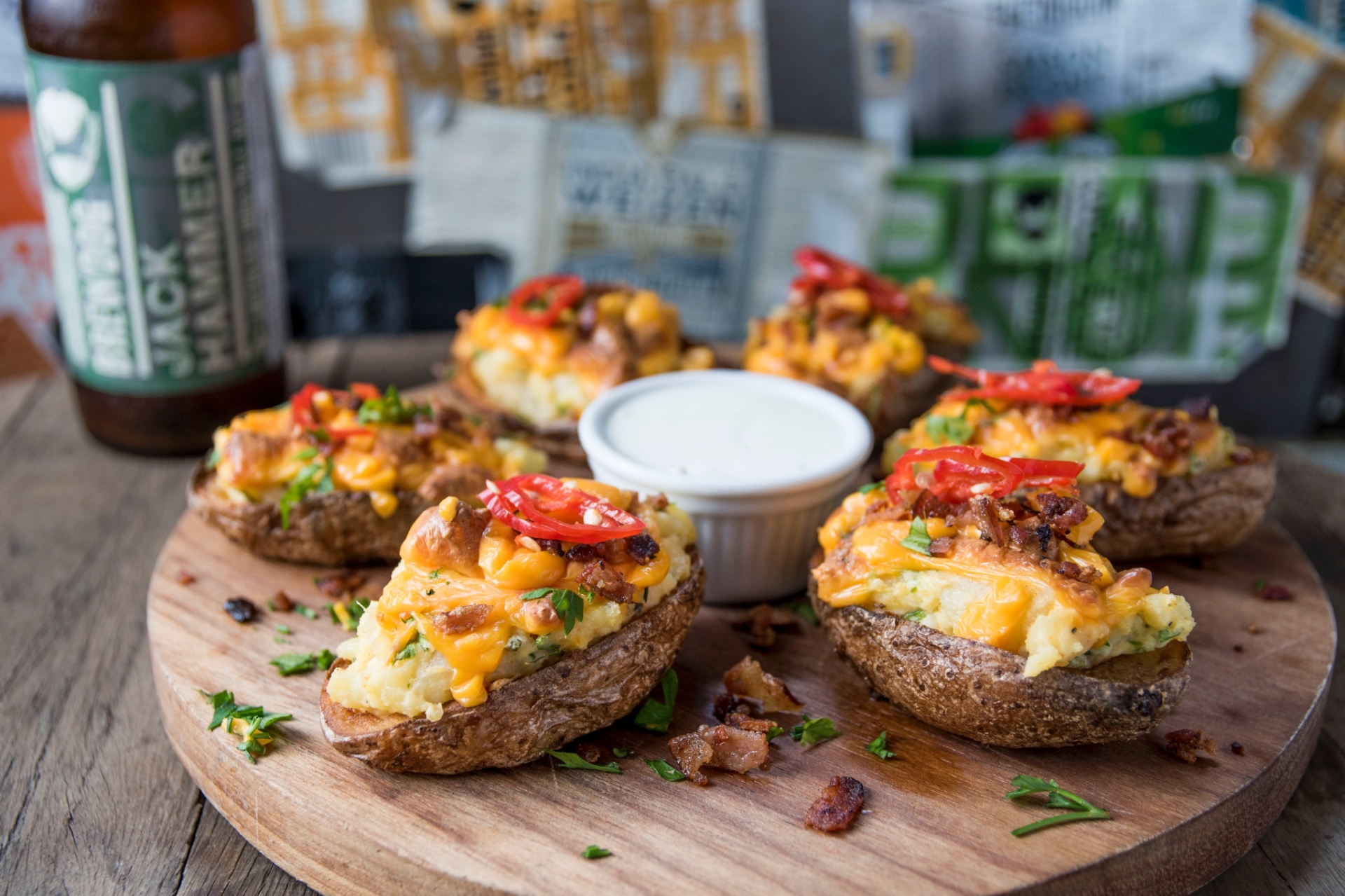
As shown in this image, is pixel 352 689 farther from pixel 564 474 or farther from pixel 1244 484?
pixel 1244 484

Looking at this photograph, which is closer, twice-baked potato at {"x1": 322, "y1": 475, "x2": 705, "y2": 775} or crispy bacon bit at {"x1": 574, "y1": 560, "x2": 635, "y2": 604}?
twice-baked potato at {"x1": 322, "y1": 475, "x2": 705, "y2": 775}

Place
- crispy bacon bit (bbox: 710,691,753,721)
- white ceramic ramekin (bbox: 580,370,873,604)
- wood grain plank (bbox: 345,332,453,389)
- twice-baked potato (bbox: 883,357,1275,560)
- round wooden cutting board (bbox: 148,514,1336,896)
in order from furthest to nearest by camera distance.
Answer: wood grain plank (bbox: 345,332,453,389)
twice-baked potato (bbox: 883,357,1275,560)
white ceramic ramekin (bbox: 580,370,873,604)
crispy bacon bit (bbox: 710,691,753,721)
round wooden cutting board (bbox: 148,514,1336,896)

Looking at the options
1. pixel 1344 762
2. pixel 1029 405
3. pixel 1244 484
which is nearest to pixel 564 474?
pixel 1029 405

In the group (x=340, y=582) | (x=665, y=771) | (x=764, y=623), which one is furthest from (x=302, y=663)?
(x=764, y=623)

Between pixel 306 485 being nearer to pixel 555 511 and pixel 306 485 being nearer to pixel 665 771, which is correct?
pixel 555 511

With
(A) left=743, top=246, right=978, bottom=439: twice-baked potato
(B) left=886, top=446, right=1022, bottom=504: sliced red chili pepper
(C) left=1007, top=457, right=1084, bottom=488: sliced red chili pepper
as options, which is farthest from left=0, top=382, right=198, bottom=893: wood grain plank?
(A) left=743, top=246, right=978, bottom=439: twice-baked potato

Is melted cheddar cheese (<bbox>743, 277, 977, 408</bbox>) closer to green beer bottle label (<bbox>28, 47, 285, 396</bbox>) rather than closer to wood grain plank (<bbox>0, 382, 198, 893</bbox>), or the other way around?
green beer bottle label (<bbox>28, 47, 285, 396</bbox>)
